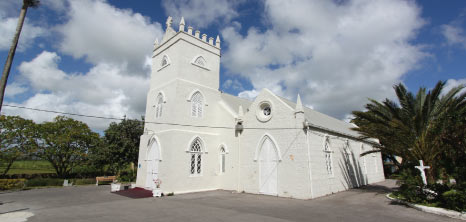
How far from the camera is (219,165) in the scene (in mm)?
17594

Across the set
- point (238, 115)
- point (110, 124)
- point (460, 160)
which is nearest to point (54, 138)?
point (110, 124)

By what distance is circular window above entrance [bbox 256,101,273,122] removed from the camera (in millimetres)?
15505

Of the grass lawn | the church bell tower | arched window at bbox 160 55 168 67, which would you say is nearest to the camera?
the church bell tower

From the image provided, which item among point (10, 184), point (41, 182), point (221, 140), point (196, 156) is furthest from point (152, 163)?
point (41, 182)

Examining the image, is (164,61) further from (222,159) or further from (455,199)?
(455,199)

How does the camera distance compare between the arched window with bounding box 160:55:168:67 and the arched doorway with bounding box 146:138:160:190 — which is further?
the arched window with bounding box 160:55:168:67

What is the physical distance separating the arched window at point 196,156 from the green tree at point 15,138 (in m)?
18.2

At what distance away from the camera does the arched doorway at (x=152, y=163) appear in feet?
54.0

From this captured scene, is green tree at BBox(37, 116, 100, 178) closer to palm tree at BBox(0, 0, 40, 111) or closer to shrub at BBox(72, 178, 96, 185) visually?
shrub at BBox(72, 178, 96, 185)

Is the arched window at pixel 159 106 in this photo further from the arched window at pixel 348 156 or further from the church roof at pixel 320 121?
the arched window at pixel 348 156

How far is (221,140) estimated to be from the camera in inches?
706

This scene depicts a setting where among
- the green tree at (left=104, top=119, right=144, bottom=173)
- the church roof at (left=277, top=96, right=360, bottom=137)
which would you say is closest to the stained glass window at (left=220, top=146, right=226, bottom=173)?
the church roof at (left=277, top=96, right=360, bottom=137)

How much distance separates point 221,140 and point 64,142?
1832 centimetres

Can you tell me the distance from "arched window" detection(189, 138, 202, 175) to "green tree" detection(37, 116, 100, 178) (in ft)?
53.5
